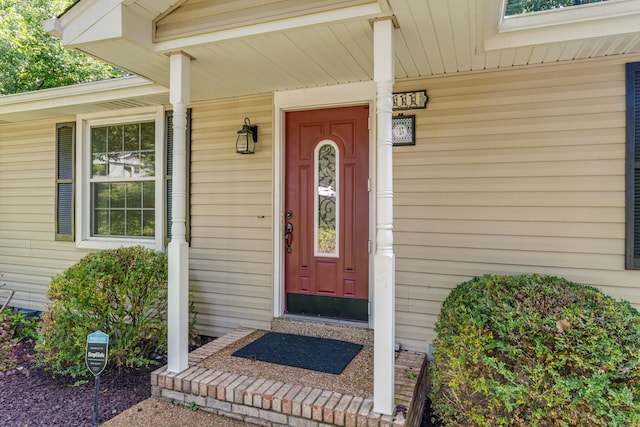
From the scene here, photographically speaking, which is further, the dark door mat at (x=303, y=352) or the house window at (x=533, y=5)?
the dark door mat at (x=303, y=352)

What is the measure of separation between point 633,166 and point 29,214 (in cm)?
645

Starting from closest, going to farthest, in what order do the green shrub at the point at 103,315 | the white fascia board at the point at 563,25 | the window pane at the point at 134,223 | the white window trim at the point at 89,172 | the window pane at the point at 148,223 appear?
1. the white fascia board at the point at 563,25
2. the green shrub at the point at 103,315
3. the white window trim at the point at 89,172
4. the window pane at the point at 148,223
5. the window pane at the point at 134,223

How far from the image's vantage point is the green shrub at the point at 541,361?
5.62ft

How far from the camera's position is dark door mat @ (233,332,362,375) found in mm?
2729

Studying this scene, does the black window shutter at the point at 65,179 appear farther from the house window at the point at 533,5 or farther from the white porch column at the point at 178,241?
the house window at the point at 533,5

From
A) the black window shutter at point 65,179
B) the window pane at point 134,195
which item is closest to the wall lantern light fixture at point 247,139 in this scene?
the window pane at point 134,195

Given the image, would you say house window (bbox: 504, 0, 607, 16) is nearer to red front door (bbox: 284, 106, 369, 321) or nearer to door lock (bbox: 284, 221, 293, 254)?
red front door (bbox: 284, 106, 369, 321)

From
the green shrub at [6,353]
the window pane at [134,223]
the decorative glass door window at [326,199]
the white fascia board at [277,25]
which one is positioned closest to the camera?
the white fascia board at [277,25]

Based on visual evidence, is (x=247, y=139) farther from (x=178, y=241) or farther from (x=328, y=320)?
(x=328, y=320)

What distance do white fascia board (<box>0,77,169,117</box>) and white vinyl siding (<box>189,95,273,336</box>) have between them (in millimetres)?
521

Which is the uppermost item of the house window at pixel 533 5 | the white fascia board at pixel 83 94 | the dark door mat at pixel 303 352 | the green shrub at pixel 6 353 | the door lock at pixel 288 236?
the house window at pixel 533 5

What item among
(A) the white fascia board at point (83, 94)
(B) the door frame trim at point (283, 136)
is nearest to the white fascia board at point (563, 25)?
(B) the door frame trim at point (283, 136)

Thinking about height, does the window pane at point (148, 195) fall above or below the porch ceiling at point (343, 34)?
below

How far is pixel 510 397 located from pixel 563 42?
221cm
